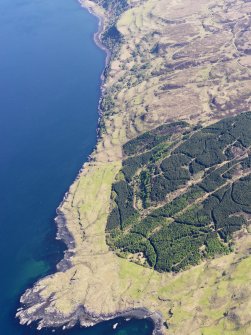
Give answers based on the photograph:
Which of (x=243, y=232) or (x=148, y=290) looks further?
(x=243, y=232)

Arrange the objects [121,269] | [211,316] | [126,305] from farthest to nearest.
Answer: [121,269]
[126,305]
[211,316]

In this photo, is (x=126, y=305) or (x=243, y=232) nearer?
(x=126, y=305)

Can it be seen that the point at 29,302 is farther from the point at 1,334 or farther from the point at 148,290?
the point at 148,290

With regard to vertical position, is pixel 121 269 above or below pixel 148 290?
above

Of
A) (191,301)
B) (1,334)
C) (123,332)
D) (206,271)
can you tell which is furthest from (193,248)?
(1,334)

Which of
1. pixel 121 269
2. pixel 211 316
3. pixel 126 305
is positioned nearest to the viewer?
pixel 211 316

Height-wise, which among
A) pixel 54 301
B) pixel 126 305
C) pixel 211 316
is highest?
pixel 54 301

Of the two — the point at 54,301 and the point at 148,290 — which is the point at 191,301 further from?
the point at 54,301

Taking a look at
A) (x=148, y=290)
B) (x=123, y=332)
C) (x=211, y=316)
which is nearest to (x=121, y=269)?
(x=148, y=290)

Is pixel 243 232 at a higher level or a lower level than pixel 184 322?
higher
